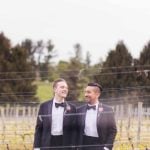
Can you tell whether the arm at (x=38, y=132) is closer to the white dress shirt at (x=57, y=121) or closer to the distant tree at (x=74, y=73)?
the white dress shirt at (x=57, y=121)

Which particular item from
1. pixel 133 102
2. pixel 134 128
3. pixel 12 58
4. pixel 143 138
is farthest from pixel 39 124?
pixel 12 58

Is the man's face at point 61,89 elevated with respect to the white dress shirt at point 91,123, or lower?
elevated

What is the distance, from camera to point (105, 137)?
604 centimetres

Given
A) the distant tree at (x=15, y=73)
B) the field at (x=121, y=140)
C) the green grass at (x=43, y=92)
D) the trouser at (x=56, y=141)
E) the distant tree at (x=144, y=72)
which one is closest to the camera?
the trouser at (x=56, y=141)

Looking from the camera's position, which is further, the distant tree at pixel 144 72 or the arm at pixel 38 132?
the distant tree at pixel 144 72

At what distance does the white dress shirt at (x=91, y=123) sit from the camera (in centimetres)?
602

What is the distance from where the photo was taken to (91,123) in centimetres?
603

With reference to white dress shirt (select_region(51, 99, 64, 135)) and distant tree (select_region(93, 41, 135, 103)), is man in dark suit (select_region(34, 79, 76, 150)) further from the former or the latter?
distant tree (select_region(93, 41, 135, 103))

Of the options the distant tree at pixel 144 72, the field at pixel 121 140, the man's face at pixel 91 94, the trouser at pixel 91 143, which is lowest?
the field at pixel 121 140

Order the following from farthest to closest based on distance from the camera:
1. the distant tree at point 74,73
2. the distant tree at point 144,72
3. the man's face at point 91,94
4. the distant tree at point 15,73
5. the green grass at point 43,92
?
the green grass at point 43,92
the distant tree at point 15,73
the distant tree at point 74,73
the distant tree at point 144,72
the man's face at point 91,94

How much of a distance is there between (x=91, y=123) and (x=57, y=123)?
1.03ft

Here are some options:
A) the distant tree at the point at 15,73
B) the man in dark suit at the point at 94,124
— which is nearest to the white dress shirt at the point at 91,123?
the man in dark suit at the point at 94,124

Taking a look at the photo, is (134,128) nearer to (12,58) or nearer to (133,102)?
(133,102)

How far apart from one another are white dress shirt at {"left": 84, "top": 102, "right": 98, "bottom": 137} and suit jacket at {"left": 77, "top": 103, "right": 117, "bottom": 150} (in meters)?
0.03
